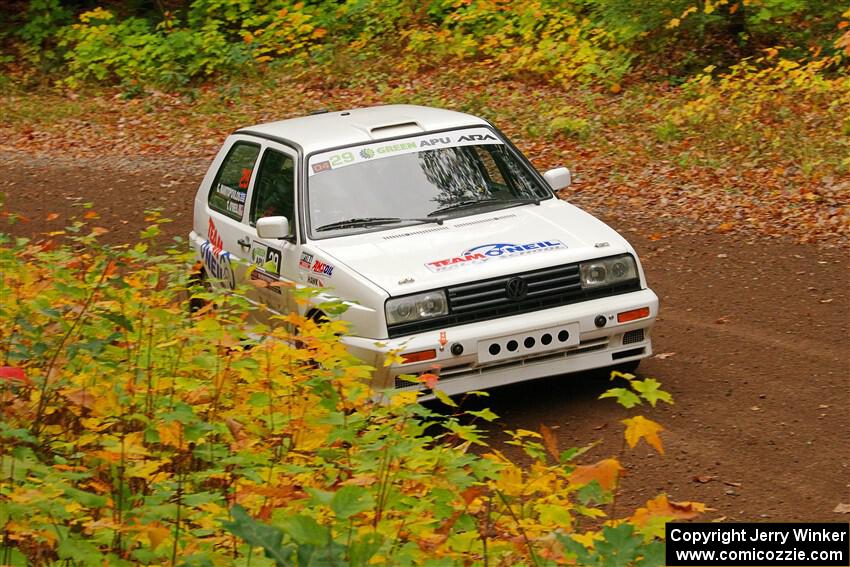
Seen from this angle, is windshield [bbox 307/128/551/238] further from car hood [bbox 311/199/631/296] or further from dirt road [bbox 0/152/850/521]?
dirt road [bbox 0/152/850/521]

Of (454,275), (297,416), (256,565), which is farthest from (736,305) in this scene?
(256,565)

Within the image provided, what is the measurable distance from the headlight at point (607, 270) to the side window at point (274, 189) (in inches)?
77.8

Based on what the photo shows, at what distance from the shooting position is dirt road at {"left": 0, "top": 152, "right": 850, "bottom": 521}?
5836 millimetres

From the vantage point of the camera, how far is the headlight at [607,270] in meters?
6.95

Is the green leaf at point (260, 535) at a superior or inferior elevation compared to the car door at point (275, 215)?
superior

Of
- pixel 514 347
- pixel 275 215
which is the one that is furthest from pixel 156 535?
pixel 275 215

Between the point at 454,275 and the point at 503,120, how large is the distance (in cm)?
976

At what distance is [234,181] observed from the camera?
8695mm

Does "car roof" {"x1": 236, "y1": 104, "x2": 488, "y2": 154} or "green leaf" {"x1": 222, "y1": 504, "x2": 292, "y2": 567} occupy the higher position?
"green leaf" {"x1": 222, "y1": 504, "x2": 292, "y2": 567}

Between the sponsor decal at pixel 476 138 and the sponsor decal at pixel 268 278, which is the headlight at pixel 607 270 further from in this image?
the sponsor decal at pixel 268 278

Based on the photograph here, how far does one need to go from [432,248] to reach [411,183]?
0.82 m

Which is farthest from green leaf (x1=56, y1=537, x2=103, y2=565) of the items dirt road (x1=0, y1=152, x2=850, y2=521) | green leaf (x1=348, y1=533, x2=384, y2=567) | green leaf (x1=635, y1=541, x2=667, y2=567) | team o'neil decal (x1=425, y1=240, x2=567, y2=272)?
team o'neil decal (x1=425, y1=240, x2=567, y2=272)

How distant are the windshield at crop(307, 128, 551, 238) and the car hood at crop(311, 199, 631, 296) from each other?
0.15m

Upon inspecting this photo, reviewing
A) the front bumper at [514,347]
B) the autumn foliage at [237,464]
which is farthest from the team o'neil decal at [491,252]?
the autumn foliage at [237,464]
